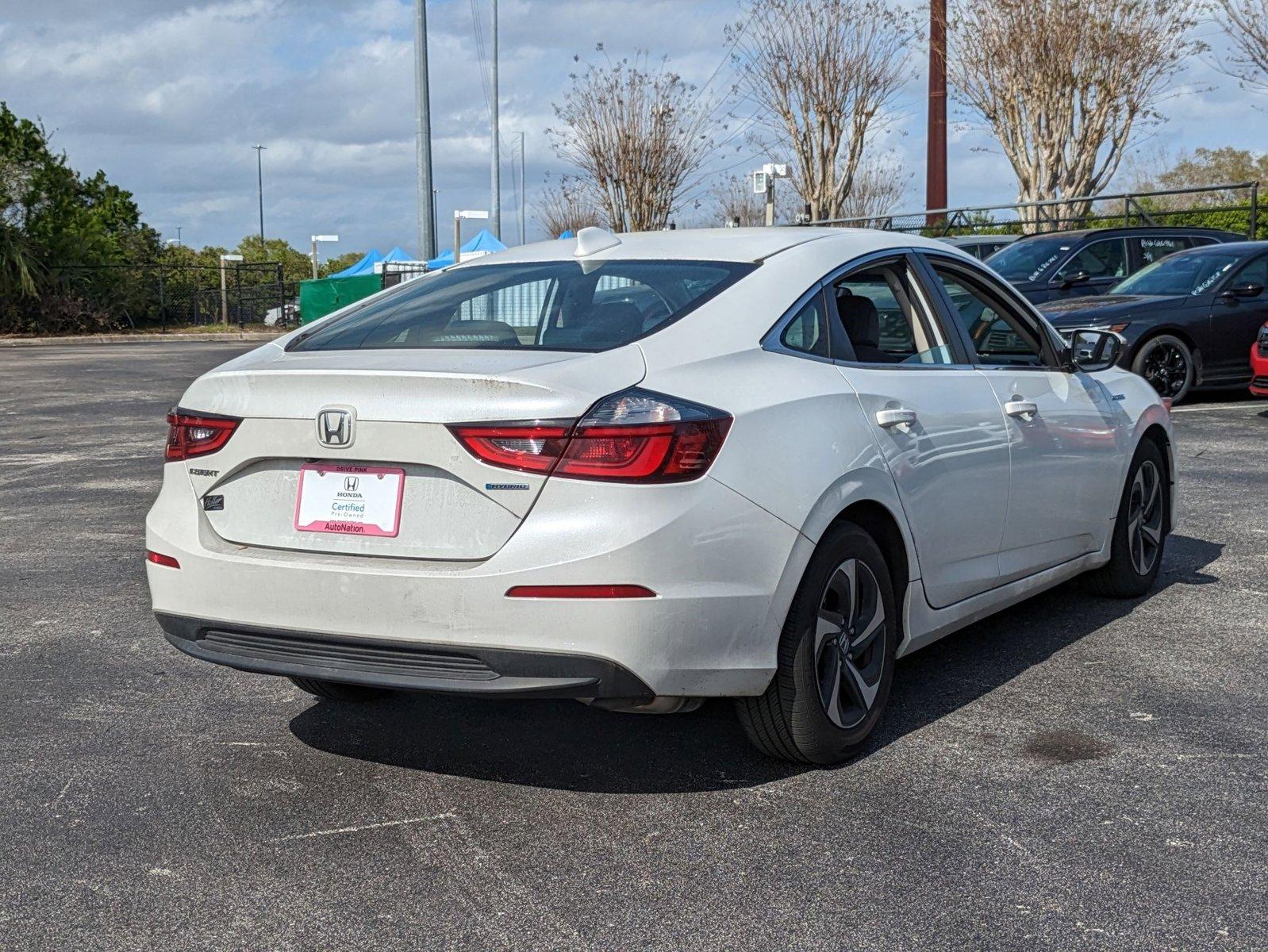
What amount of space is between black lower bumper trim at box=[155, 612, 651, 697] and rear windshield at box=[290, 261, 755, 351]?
2.73 ft

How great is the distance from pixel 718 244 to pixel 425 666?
1.73 meters

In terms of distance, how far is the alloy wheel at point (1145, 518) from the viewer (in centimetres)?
626

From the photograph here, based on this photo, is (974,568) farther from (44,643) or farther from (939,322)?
(44,643)

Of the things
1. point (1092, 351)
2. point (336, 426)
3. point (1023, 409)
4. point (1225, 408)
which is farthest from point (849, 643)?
point (1225, 408)

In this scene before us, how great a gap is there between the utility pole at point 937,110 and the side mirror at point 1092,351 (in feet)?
92.2

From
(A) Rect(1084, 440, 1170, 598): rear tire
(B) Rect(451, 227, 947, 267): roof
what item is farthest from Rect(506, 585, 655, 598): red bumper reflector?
(A) Rect(1084, 440, 1170, 598): rear tire

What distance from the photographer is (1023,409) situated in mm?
5184

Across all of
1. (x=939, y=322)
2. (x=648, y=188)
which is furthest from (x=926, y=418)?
(x=648, y=188)

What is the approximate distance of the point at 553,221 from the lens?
5897 centimetres

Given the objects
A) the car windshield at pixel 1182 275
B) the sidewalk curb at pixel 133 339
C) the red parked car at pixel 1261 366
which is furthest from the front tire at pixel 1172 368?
A: the sidewalk curb at pixel 133 339

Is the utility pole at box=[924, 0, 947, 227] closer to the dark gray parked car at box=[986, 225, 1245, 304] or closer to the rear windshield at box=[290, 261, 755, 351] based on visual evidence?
the dark gray parked car at box=[986, 225, 1245, 304]

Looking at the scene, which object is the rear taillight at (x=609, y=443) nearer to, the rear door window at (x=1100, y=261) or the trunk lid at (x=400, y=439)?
the trunk lid at (x=400, y=439)

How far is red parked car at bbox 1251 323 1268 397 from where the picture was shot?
12836 mm

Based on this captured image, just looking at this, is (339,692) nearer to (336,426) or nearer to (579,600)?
(336,426)
